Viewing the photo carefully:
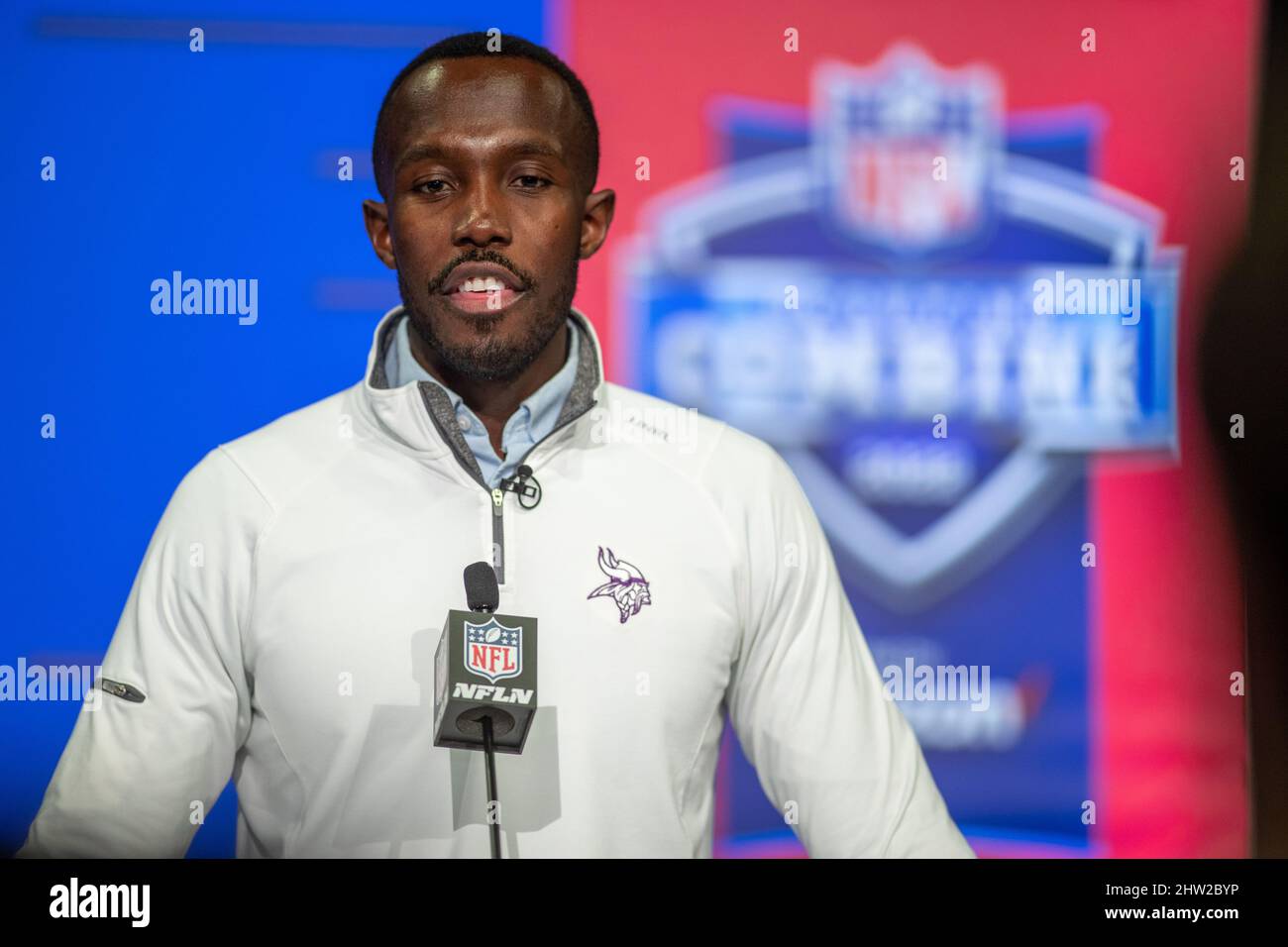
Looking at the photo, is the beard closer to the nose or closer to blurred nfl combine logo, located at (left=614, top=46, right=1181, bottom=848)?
the nose

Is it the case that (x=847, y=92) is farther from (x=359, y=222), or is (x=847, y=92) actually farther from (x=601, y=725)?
(x=601, y=725)

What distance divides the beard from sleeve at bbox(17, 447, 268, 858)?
35 centimetres

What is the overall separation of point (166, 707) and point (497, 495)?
0.53 m

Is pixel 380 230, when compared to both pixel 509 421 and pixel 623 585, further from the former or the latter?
pixel 623 585

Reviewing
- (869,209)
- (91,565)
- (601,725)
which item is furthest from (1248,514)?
(91,565)

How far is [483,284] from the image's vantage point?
2.02 metres

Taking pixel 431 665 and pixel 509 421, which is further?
pixel 509 421

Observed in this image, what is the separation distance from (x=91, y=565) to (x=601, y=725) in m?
0.97

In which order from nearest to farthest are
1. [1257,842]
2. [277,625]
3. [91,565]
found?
[277,625] < [91,565] < [1257,842]

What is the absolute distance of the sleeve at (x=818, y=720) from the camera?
6.50 ft

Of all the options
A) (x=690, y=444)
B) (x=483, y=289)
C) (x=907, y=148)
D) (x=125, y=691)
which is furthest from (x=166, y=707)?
(x=907, y=148)

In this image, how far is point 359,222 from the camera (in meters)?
2.42

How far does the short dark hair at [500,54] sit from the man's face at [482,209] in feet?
0.11

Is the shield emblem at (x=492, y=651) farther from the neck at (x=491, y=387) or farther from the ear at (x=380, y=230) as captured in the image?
the ear at (x=380, y=230)
